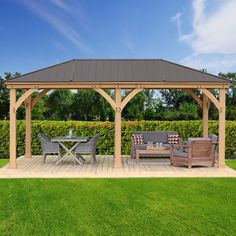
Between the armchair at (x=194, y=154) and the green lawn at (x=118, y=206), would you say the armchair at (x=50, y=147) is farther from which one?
the armchair at (x=194, y=154)

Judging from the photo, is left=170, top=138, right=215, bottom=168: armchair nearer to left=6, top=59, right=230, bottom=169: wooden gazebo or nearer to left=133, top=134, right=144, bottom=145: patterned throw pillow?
left=6, top=59, right=230, bottom=169: wooden gazebo

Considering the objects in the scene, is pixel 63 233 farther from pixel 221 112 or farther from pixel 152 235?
pixel 221 112

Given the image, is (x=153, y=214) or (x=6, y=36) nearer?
(x=153, y=214)

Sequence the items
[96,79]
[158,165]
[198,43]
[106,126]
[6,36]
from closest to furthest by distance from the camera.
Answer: [96,79] → [158,165] → [106,126] → [6,36] → [198,43]

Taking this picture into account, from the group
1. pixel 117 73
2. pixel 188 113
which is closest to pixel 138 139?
pixel 117 73

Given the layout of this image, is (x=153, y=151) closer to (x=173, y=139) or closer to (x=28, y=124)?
(x=173, y=139)

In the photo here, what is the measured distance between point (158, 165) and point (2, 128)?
7.20m

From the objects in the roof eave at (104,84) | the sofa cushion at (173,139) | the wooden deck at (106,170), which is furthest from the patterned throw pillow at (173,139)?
the roof eave at (104,84)

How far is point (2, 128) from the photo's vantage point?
45.3 ft

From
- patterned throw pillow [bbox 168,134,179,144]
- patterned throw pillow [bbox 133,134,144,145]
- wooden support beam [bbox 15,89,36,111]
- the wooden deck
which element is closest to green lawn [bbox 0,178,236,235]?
the wooden deck

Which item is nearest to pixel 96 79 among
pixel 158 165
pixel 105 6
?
pixel 158 165

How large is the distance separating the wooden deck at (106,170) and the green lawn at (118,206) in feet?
1.90

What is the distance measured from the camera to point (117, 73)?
10539 millimetres

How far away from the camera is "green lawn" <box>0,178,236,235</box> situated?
514cm
